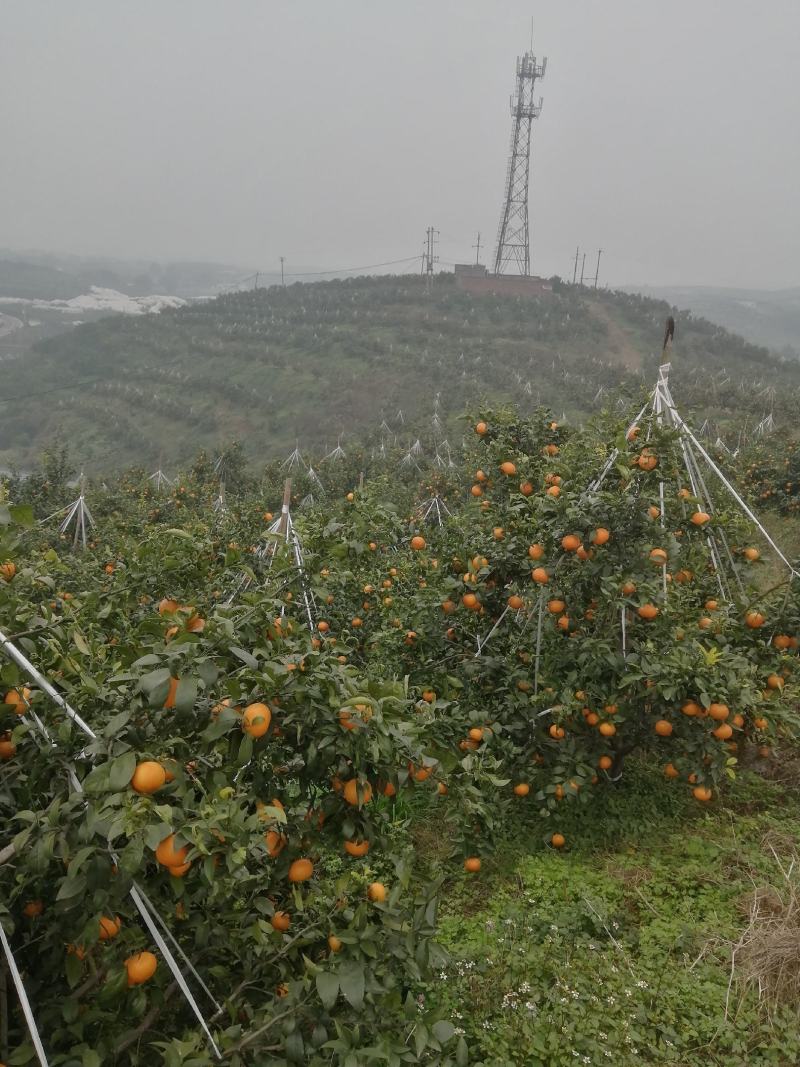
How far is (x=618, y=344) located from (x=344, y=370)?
43.1ft

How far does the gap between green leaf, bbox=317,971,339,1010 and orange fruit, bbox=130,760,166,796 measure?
586mm

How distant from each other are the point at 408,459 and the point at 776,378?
1956 cm

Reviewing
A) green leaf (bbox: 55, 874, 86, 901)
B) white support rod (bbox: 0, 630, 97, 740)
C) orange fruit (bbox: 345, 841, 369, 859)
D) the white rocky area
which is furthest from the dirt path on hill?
the white rocky area

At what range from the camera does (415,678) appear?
3.38 meters

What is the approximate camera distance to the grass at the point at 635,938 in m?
2.10

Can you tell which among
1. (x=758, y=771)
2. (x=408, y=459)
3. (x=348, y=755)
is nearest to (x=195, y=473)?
(x=408, y=459)

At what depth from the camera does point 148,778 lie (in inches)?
40.0

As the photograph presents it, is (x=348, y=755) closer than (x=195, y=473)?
Yes

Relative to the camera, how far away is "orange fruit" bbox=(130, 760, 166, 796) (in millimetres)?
1014

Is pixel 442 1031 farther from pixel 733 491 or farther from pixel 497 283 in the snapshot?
pixel 497 283

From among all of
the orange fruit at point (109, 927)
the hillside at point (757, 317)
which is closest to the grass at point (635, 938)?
the orange fruit at point (109, 927)

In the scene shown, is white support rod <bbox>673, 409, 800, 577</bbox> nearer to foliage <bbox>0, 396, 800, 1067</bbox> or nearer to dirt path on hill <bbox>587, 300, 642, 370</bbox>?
foliage <bbox>0, 396, 800, 1067</bbox>

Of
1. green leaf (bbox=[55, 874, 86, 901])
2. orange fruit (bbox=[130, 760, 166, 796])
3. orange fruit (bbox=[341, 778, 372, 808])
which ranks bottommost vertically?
orange fruit (bbox=[341, 778, 372, 808])

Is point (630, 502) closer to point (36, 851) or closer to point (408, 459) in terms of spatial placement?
point (36, 851)
